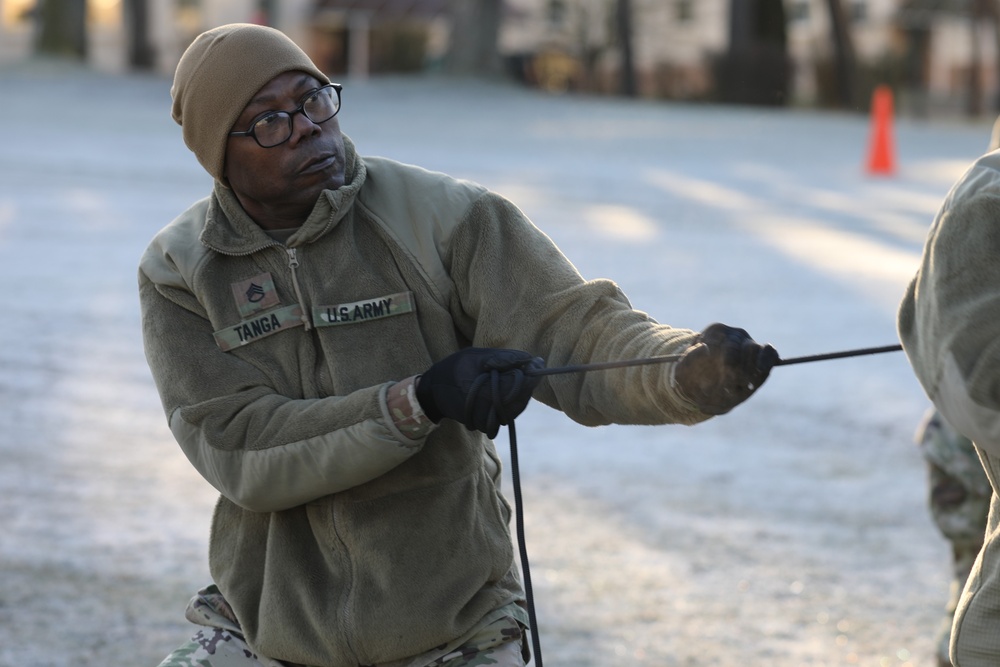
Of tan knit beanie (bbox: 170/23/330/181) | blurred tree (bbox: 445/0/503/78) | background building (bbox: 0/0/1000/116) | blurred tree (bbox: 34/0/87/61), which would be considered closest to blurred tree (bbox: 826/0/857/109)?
background building (bbox: 0/0/1000/116)

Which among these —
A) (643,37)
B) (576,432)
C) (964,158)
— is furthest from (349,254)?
(643,37)

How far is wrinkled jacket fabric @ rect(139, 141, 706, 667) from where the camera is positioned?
2717 mm

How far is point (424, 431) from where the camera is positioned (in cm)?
263

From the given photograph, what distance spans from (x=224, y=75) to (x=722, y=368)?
1.09m

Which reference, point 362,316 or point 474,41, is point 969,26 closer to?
point 474,41

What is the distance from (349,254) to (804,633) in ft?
8.20

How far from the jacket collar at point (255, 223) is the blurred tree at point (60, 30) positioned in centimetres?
3321

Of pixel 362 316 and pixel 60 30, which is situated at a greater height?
pixel 362 316

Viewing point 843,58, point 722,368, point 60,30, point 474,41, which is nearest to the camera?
point 722,368

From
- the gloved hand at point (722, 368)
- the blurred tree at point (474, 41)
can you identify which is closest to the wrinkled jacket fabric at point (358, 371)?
the gloved hand at point (722, 368)

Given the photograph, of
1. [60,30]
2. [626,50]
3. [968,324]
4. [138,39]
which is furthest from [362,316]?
[138,39]

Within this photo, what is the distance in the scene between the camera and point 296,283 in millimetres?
2773

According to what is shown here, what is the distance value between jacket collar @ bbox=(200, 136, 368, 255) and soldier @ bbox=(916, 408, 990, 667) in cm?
192

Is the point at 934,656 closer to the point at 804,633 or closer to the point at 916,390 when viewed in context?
the point at 804,633
